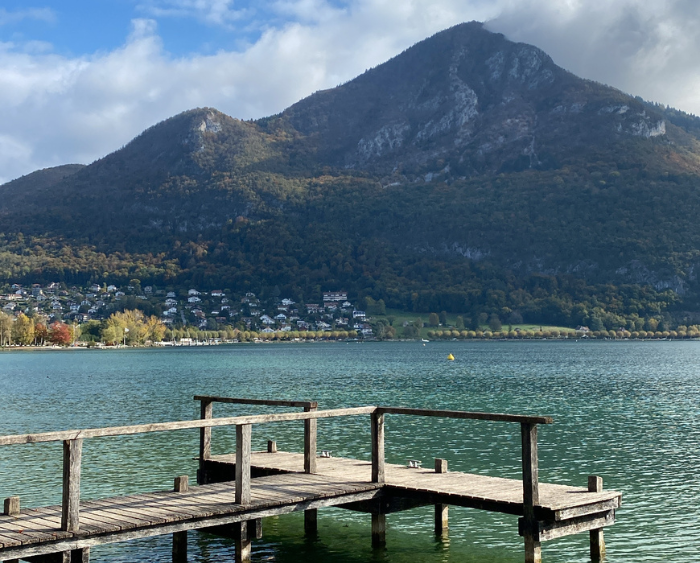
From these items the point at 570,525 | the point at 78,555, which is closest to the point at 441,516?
the point at 570,525

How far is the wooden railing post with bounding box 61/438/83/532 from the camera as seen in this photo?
540 inches

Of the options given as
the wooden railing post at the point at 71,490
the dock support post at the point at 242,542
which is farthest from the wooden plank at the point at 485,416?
the wooden railing post at the point at 71,490

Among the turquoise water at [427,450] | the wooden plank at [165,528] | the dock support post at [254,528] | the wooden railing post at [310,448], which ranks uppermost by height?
the wooden railing post at [310,448]

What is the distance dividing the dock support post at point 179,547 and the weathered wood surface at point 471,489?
3.21 metres

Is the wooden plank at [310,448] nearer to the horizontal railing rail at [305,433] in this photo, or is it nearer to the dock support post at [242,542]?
the horizontal railing rail at [305,433]

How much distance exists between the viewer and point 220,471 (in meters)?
20.7

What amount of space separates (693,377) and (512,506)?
260 feet

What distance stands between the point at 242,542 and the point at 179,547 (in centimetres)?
169

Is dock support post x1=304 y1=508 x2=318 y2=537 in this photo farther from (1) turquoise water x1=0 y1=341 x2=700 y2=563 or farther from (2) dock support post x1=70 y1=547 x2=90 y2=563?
(2) dock support post x1=70 y1=547 x2=90 y2=563

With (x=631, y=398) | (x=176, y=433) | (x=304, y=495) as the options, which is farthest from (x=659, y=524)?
(x=631, y=398)

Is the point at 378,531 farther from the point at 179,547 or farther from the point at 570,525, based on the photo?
the point at 570,525

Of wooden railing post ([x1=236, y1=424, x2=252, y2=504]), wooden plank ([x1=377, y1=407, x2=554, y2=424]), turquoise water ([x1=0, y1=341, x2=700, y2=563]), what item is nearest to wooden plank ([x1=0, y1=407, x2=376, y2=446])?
wooden railing post ([x1=236, y1=424, x2=252, y2=504])

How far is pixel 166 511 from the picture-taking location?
595 inches

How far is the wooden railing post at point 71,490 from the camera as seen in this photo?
1371 centimetres
